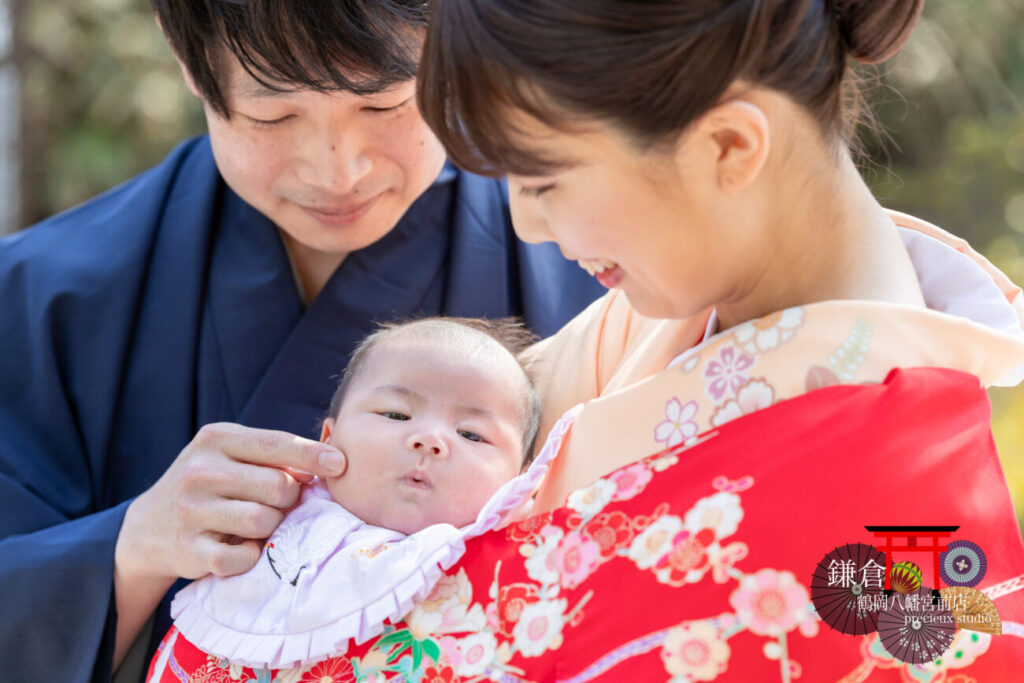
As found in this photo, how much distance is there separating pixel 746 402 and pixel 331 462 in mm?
580

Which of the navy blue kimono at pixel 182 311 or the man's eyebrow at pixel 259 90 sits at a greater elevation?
the man's eyebrow at pixel 259 90

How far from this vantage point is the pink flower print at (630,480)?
1.16m

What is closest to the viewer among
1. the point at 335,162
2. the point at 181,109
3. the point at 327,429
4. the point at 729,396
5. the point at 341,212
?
the point at 729,396

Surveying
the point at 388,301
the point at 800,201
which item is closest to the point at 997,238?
the point at 388,301

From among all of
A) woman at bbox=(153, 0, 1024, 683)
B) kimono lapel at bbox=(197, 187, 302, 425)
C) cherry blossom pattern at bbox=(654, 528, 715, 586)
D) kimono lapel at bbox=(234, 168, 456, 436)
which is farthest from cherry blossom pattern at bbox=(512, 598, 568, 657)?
kimono lapel at bbox=(197, 187, 302, 425)

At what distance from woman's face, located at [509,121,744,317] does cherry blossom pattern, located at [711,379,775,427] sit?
0.47 ft

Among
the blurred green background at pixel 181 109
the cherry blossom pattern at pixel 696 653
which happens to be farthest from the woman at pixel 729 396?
the blurred green background at pixel 181 109

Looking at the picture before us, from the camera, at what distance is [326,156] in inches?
68.1

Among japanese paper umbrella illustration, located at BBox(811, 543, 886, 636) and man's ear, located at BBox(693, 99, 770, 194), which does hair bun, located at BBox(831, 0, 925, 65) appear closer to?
man's ear, located at BBox(693, 99, 770, 194)

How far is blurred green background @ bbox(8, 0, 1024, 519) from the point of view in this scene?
17.8ft

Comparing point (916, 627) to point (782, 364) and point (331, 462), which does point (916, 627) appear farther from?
point (331, 462)

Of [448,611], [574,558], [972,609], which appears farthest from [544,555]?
[972,609]

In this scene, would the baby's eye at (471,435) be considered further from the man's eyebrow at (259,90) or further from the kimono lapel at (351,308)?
the man's eyebrow at (259,90)

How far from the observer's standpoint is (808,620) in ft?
3.48
